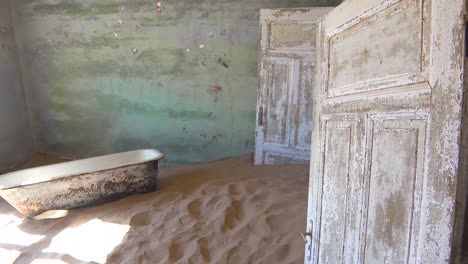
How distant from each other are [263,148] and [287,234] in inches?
65.3

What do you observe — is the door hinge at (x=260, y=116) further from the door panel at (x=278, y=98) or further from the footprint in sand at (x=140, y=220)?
the footprint in sand at (x=140, y=220)

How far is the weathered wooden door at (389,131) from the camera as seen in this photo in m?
0.81

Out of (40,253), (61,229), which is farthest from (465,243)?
(61,229)

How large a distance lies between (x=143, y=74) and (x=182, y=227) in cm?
266

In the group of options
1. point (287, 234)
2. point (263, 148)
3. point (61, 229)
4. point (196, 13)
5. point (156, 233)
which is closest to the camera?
point (287, 234)

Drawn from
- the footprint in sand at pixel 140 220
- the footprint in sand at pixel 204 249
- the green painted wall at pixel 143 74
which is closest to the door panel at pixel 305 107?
the green painted wall at pixel 143 74

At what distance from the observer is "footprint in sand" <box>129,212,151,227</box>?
307 cm

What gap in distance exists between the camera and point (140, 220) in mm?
3131

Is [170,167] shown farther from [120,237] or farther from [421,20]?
[421,20]

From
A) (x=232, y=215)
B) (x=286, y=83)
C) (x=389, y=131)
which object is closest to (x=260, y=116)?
(x=286, y=83)

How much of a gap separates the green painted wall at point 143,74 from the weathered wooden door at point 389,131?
2946mm

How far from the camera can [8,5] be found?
16.1 feet

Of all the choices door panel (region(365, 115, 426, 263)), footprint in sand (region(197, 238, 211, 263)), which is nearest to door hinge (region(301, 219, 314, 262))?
door panel (region(365, 115, 426, 263))

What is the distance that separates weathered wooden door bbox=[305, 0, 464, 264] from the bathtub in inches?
96.4
